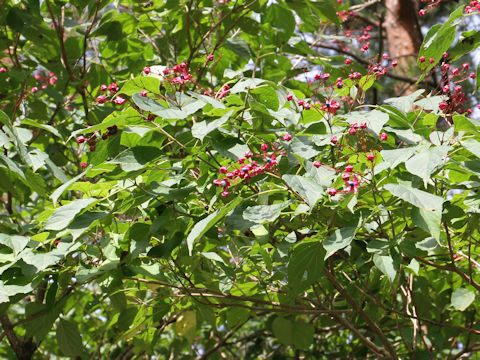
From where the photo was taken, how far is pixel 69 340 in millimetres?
2121

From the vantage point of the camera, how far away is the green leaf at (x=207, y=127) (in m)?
1.31

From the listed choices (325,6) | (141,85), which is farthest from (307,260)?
(325,6)

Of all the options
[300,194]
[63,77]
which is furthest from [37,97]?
[300,194]

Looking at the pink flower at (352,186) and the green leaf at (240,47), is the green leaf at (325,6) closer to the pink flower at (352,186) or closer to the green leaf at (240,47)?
the green leaf at (240,47)

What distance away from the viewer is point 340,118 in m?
1.58

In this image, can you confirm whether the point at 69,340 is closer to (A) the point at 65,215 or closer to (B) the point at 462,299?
(A) the point at 65,215

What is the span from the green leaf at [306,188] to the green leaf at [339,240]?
4.6 inches

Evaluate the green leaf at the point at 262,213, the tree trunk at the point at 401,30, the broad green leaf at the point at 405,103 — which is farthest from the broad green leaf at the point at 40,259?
the tree trunk at the point at 401,30

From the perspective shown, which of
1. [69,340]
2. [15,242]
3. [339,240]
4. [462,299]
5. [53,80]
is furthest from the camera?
[53,80]

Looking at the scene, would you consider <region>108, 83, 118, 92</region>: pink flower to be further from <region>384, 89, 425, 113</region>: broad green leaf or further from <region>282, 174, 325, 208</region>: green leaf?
<region>384, 89, 425, 113</region>: broad green leaf

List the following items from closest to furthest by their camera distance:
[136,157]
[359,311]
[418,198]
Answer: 1. [418,198]
2. [136,157]
3. [359,311]

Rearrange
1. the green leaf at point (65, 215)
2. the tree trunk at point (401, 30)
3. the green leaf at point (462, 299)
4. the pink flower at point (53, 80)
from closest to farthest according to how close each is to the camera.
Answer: the green leaf at point (65, 215) < the green leaf at point (462, 299) < the pink flower at point (53, 80) < the tree trunk at point (401, 30)

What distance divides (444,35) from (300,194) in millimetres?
673

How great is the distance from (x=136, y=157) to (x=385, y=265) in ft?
2.20
